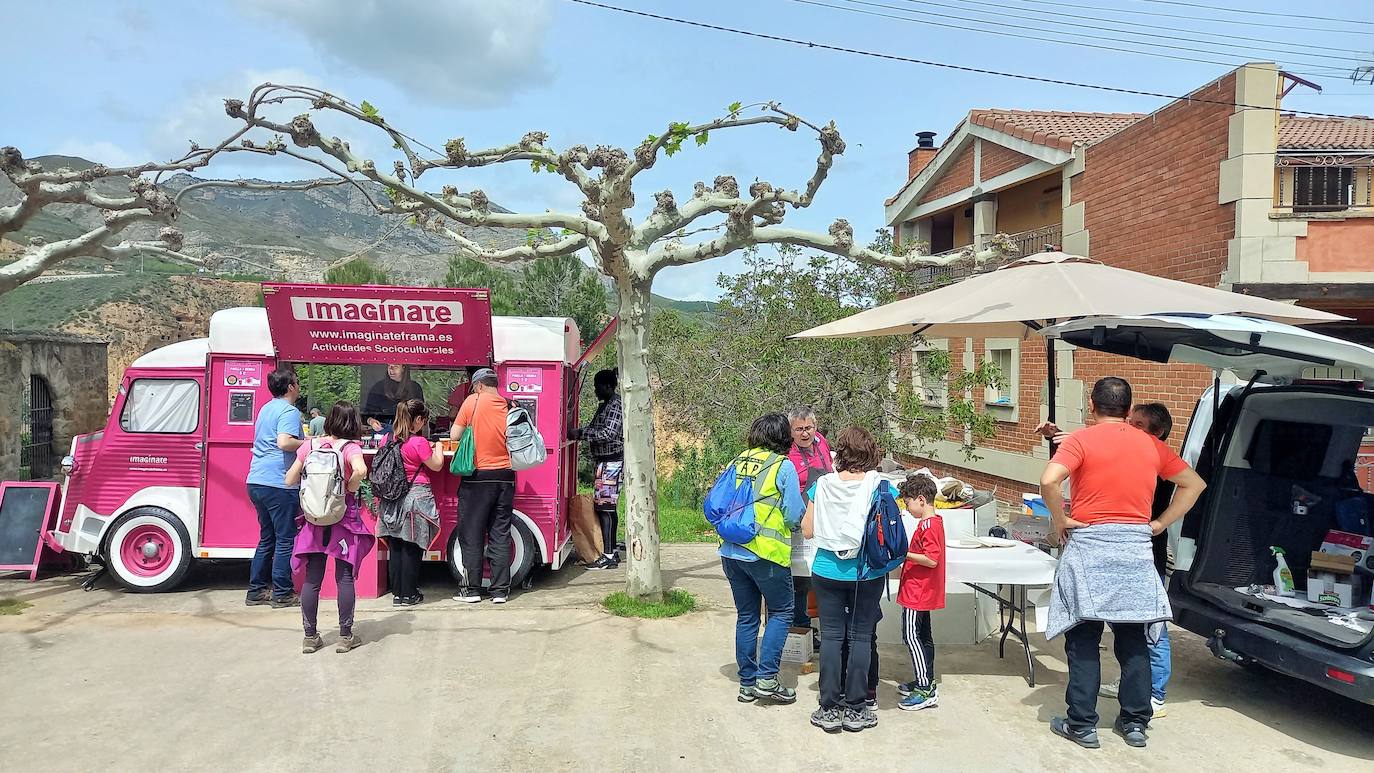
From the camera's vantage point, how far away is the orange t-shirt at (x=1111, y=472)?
478cm

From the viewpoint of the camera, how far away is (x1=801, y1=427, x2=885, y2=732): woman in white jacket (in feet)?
16.3

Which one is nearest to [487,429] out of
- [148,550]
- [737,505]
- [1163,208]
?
[737,505]

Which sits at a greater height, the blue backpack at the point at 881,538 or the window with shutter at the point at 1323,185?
the window with shutter at the point at 1323,185

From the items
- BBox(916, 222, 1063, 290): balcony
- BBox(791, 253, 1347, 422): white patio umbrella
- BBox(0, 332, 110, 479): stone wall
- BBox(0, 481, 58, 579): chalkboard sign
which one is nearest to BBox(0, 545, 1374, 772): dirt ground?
BBox(0, 481, 58, 579): chalkboard sign

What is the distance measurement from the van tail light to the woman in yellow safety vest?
9.22 ft

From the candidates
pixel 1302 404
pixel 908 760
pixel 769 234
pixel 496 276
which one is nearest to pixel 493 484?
pixel 769 234

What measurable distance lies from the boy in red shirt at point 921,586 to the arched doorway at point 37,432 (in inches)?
540

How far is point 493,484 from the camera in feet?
25.1

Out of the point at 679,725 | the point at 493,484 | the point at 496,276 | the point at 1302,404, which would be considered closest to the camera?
the point at 679,725

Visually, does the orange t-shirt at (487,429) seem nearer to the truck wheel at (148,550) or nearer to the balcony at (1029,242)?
the truck wheel at (148,550)

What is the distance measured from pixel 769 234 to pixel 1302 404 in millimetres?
4070

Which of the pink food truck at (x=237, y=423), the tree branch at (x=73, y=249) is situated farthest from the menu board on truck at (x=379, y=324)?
the tree branch at (x=73, y=249)

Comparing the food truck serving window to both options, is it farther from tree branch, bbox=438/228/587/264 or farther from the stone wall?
the stone wall

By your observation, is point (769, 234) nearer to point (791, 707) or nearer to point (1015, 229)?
point (791, 707)
